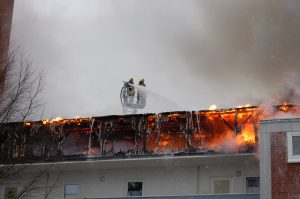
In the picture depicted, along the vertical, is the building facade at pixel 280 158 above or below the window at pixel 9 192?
above

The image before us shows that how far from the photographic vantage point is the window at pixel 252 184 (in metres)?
27.9

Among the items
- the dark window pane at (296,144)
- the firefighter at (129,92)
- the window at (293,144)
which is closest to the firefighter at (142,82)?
the firefighter at (129,92)

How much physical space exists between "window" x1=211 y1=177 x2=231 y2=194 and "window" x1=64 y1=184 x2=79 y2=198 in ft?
22.0

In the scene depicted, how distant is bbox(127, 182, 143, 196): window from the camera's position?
3027 centimetres

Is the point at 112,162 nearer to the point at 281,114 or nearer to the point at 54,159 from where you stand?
the point at 54,159

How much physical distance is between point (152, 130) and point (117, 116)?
183 cm

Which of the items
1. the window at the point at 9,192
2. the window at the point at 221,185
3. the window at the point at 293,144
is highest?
the window at the point at 293,144

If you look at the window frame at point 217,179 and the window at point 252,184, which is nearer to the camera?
the window at point 252,184

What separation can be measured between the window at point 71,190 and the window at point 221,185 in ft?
22.0

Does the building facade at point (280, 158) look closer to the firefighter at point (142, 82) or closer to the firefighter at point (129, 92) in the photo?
the firefighter at point (129, 92)

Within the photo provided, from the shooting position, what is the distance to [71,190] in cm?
3159

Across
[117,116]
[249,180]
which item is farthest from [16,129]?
[249,180]

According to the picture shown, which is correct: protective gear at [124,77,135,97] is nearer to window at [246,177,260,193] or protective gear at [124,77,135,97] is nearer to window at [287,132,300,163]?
window at [246,177,260,193]

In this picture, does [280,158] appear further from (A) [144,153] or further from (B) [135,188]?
(B) [135,188]
